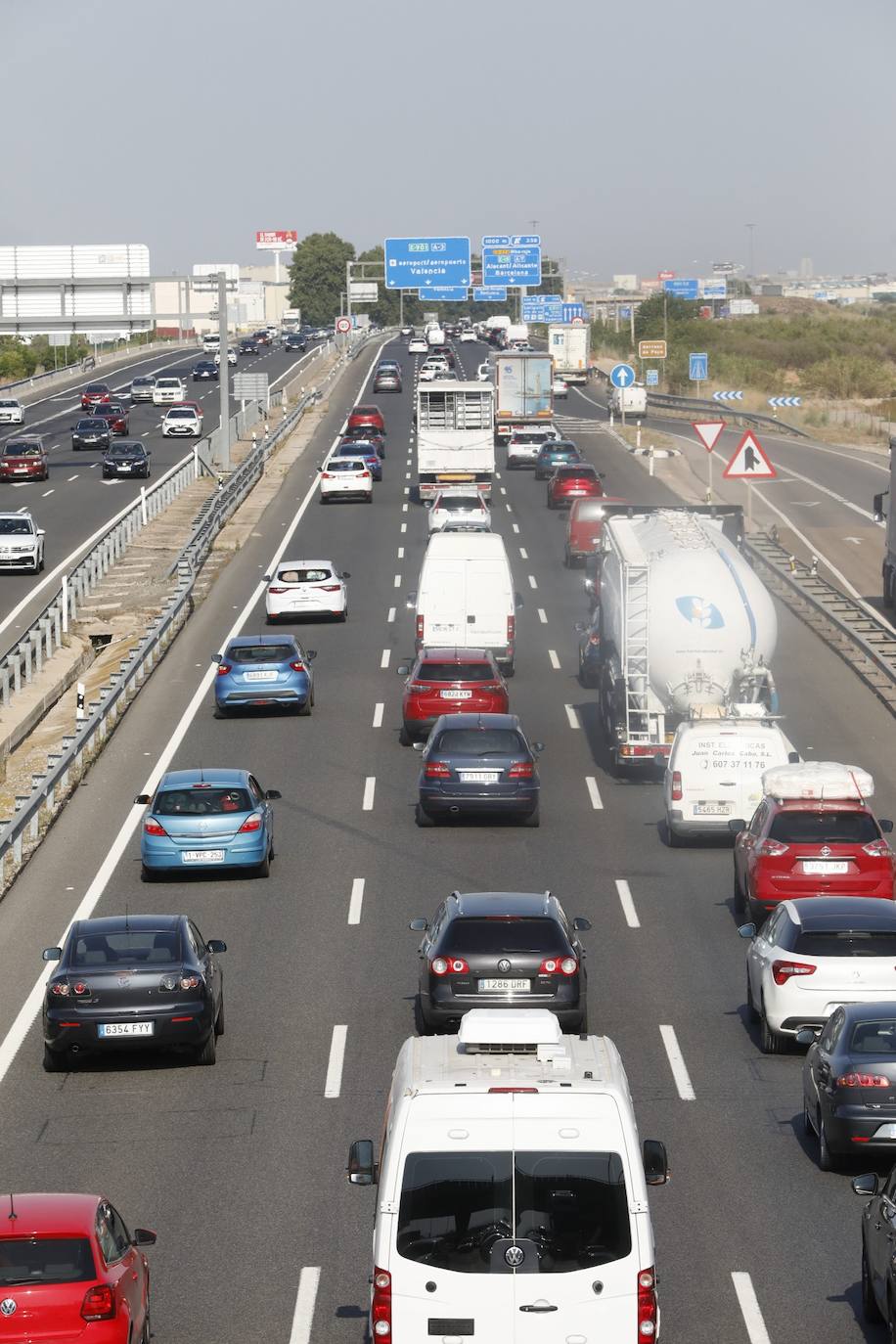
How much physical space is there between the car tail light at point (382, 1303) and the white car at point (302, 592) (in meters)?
35.4

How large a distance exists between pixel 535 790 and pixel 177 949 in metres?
11.0

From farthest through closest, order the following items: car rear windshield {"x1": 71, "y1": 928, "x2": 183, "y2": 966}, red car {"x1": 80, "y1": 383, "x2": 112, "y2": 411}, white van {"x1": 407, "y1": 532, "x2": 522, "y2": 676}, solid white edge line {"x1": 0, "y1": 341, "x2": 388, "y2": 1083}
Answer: red car {"x1": 80, "y1": 383, "x2": 112, "y2": 411} → white van {"x1": 407, "y1": 532, "x2": 522, "y2": 676} → solid white edge line {"x1": 0, "y1": 341, "x2": 388, "y2": 1083} → car rear windshield {"x1": 71, "y1": 928, "x2": 183, "y2": 966}

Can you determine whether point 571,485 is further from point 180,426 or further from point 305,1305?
point 305,1305

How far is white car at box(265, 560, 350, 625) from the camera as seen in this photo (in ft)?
146

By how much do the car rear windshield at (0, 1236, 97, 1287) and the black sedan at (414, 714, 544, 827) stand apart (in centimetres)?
1870

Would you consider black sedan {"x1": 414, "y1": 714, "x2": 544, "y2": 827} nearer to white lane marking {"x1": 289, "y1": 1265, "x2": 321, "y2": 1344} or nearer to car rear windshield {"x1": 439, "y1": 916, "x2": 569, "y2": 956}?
car rear windshield {"x1": 439, "y1": 916, "x2": 569, "y2": 956}

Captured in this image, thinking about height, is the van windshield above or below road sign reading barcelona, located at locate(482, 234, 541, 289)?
below

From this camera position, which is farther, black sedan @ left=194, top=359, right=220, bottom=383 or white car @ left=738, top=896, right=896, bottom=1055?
black sedan @ left=194, top=359, right=220, bottom=383

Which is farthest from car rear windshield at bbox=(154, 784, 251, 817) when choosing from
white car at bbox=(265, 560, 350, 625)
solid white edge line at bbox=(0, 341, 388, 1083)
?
white car at bbox=(265, 560, 350, 625)

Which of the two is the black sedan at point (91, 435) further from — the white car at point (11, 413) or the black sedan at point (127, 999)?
the black sedan at point (127, 999)

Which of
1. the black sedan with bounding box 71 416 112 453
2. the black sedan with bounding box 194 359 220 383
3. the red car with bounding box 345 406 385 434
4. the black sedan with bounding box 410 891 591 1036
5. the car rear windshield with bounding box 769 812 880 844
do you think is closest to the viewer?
the black sedan with bounding box 410 891 591 1036

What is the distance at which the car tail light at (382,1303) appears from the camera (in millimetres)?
9328

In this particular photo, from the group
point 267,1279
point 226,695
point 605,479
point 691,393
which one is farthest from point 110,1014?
point 691,393

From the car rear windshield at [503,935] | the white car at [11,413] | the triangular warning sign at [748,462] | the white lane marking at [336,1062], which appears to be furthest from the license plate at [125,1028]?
the white car at [11,413]
